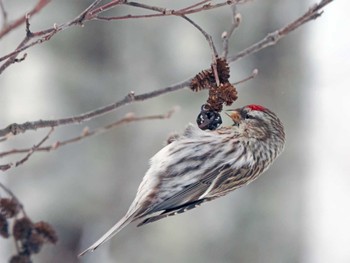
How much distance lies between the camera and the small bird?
95.3 inches

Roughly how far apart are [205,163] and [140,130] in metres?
0.97

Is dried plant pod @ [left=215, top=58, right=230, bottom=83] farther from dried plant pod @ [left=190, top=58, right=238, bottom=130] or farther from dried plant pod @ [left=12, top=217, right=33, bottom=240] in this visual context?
dried plant pod @ [left=12, top=217, right=33, bottom=240]

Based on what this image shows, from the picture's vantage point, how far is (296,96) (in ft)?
12.1

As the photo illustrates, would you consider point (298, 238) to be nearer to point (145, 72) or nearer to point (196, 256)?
point (196, 256)

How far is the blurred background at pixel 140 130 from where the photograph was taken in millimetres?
3434

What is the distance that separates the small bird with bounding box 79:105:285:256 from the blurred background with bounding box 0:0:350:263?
0.80 meters

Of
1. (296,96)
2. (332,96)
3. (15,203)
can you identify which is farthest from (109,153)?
(332,96)

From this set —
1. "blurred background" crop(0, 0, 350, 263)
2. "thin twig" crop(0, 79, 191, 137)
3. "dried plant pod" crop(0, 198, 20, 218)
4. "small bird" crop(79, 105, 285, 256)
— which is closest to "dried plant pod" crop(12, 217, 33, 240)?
"dried plant pod" crop(0, 198, 20, 218)

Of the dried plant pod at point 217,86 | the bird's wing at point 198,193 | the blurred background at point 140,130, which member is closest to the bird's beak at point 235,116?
the bird's wing at point 198,193

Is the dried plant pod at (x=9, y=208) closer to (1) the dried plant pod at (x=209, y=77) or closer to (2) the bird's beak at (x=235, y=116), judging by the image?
(1) the dried plant pod at (x=209, y=77)

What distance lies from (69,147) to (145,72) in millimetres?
432

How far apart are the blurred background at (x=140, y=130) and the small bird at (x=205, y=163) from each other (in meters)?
0.80

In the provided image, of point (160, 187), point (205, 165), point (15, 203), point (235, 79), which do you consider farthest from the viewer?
point (235, 79)

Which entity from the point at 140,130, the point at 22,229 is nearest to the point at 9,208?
the point at 22,229
